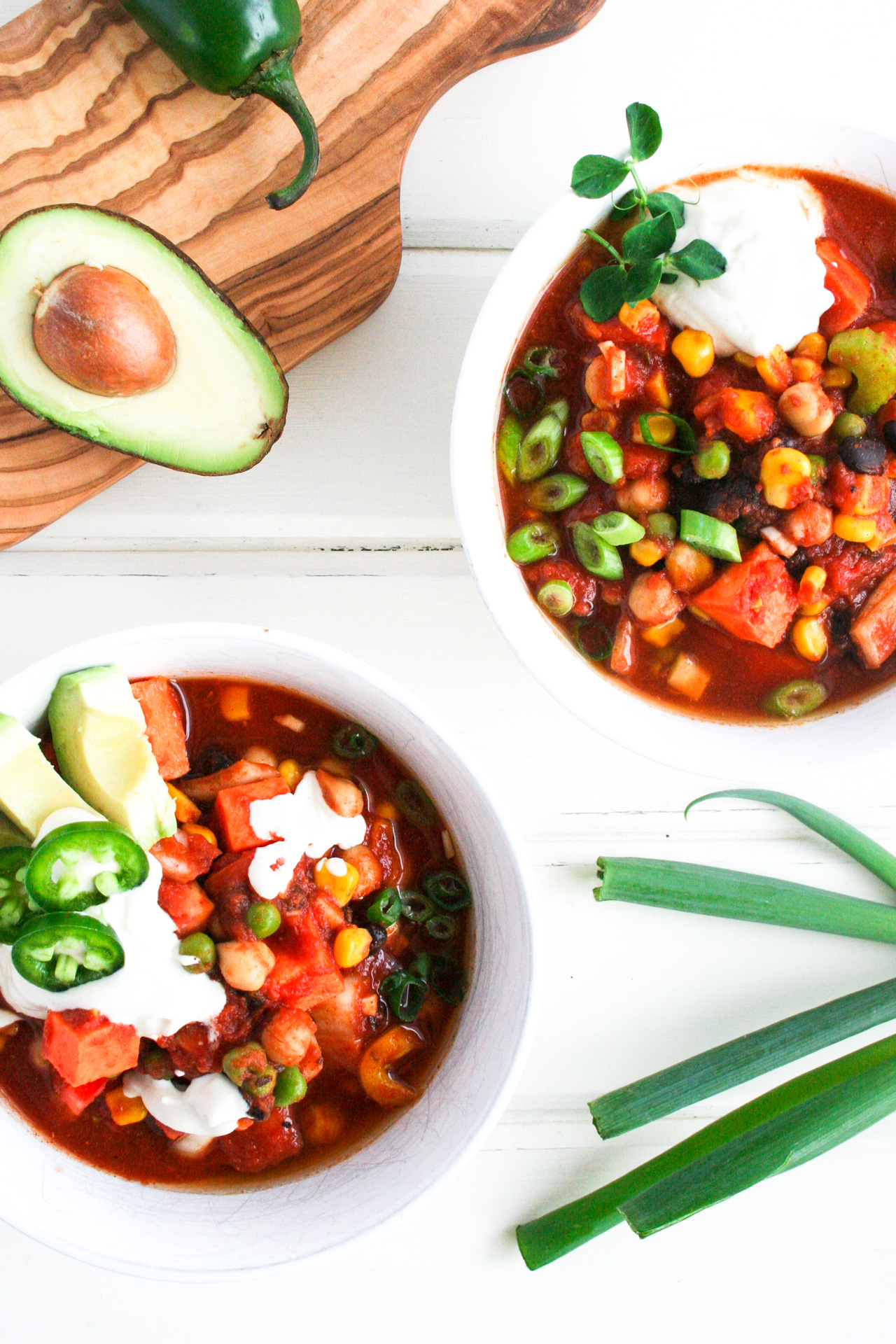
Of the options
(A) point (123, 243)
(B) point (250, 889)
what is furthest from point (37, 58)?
(B) point (250, 889)

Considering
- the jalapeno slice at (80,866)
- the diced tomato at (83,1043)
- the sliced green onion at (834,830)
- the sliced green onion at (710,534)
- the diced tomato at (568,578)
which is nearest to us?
the jalapeno slice at (80,866)

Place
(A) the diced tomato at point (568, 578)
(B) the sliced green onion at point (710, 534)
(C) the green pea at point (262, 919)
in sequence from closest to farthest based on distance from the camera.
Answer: (C) the green pea at point (262, 919) < (B) the sliced green onion at point (710, 534) < (A) the diced tomato at point (568, 578)

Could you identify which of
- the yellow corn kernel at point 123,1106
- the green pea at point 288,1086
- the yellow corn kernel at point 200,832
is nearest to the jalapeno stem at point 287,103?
the yellow corn kernel at point 200,832

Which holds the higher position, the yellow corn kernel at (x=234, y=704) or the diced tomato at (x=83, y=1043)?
the yellow corn kernel at (x=234, y=704)

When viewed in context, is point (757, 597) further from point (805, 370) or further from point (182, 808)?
point (182, 808)

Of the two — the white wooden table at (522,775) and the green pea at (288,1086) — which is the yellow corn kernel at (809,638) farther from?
the green pea at (288,1086)

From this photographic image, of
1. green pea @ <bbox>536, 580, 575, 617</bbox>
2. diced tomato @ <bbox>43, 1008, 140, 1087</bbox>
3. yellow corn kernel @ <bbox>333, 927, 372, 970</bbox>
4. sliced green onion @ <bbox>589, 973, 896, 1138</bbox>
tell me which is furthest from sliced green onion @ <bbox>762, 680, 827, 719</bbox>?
diced tomato @ <bbox>43, 1008, 140, 1087</bbox>
